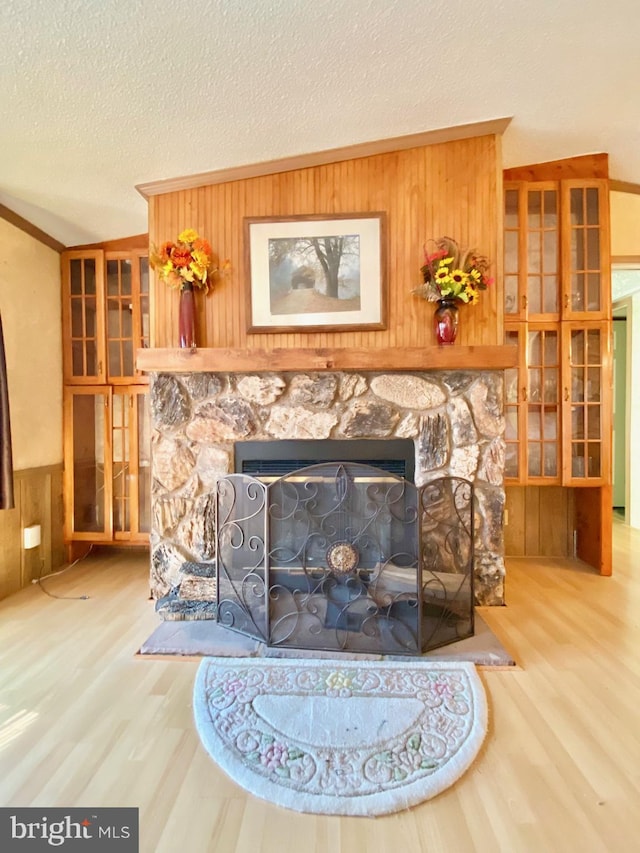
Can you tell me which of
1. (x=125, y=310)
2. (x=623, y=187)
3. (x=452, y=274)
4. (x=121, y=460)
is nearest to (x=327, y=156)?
(x=452, y=274)

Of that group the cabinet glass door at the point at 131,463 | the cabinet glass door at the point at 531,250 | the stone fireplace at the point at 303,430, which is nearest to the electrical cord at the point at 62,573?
the cabinet glass door at the point at 131,463

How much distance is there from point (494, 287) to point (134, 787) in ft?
8.37

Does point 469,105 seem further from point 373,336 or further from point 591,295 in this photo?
point 591,295

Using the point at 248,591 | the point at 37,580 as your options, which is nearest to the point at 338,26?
the point at 248,591

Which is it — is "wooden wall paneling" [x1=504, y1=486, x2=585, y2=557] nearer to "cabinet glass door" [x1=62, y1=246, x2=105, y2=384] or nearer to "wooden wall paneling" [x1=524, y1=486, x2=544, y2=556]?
"wooden wall paneling" [x1=524, y1=486, x2=544, y2=556]

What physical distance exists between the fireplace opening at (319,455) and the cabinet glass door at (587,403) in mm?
1235

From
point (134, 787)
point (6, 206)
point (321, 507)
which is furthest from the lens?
point (6, 206)

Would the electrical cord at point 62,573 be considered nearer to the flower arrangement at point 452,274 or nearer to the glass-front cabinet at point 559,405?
the flower arrangement at point 452,274

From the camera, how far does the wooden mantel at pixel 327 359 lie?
2.09 m

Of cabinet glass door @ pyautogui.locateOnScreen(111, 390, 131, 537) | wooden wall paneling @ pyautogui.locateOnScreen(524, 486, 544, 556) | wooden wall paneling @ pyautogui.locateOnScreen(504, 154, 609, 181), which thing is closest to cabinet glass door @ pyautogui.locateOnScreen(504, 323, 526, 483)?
wooden wall paneling @ pyautogui.locateOnScreen(524, 486, 544, 556)

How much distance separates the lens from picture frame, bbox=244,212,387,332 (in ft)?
7.24

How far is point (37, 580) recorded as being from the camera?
2.65m

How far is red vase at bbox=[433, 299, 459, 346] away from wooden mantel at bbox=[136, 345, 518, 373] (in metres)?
0.07

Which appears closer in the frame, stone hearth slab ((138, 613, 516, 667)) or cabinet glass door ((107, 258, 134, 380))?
stone hearth slab ((138, 613, 516, 667))
